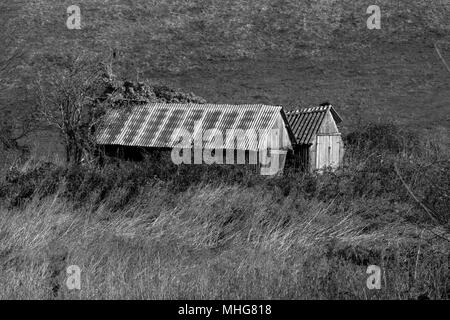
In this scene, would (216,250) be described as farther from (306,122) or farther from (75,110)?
(306,122)

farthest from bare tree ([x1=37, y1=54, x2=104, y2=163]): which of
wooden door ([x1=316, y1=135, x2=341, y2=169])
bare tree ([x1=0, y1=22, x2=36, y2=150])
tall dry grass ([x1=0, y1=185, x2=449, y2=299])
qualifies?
tall dry grass ([x1=0, y1=185, x2=449, y2=299])

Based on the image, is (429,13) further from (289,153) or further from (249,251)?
(249,251)

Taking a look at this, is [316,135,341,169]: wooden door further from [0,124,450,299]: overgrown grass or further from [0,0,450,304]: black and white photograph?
[0,124,450,299]: overgrown grass

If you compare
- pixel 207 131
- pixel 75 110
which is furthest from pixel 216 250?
pixel 75 110

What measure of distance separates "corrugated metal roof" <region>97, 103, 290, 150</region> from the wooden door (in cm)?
343

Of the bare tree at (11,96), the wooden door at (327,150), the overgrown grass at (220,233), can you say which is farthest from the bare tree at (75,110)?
the wooden door at (327,150)

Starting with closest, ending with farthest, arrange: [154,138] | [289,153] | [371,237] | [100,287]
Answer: [100,287] → [371,237] → [154,138] → [289,153]

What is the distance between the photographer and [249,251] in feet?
26.0

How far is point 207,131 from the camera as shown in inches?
725

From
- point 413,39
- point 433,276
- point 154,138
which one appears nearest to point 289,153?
point 154,138

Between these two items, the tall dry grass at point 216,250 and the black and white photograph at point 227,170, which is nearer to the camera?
the tall dry grass at point 216,250

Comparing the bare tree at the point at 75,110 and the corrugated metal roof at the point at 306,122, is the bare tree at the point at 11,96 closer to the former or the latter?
the bare tree at the point at 75,110

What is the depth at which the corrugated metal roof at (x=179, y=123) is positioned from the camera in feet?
59.5
